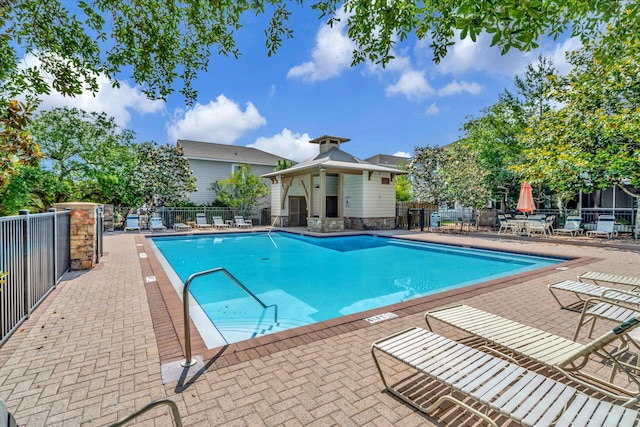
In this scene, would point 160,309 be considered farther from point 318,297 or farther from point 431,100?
point 431,100

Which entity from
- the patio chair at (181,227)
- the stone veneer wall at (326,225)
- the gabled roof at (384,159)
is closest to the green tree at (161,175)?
the patio chair at (181,227)

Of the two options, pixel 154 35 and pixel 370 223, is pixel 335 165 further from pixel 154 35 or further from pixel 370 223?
pixel 154 35

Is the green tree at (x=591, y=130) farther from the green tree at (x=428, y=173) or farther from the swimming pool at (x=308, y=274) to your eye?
the green tree at (x=428, y=173)

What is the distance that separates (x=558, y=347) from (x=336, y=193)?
17346mm

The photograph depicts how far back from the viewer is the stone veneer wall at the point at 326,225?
16.5 m

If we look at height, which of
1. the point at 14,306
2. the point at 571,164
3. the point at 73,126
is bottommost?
the point at 14,306

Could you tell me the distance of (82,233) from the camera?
23.1 ft

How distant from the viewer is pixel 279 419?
2252mm

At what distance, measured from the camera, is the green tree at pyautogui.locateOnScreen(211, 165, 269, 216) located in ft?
66.6

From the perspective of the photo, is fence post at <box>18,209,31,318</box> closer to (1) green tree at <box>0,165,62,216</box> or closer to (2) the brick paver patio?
(2) the brick paver patio

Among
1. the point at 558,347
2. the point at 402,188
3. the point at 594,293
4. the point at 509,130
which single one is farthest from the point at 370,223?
the point at 558,347

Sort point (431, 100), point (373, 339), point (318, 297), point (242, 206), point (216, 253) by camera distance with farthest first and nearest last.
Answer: point (242, 206), point (431, 100), point (216, 253), point (318, 297), point (373, 339)

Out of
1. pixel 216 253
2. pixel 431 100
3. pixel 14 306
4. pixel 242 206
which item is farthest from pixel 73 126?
pixel 431 100

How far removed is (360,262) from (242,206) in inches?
508
